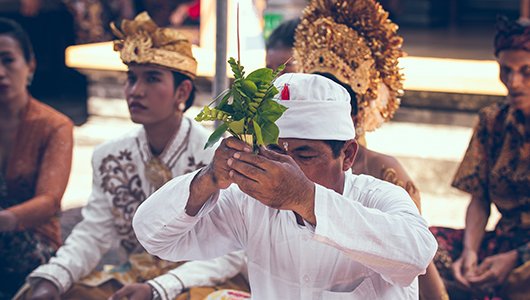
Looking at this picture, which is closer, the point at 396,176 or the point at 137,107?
the point at 396,176

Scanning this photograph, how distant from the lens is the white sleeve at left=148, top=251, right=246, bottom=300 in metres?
3.33

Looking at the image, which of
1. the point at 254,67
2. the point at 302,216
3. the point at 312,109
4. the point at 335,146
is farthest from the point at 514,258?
the point at 254,67

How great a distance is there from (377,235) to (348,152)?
1.33 feet

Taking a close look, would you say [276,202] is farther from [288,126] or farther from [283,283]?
[283,283]

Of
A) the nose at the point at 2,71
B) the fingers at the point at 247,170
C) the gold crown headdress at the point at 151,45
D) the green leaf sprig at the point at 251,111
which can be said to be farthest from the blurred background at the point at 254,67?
the fingers at the point at 247,170

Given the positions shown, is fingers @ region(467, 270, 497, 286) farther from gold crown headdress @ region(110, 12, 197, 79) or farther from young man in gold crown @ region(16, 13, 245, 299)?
gold crown headdress @ region(110, 12, 197, 79)

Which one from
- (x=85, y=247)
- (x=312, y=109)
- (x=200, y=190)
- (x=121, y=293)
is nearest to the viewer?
(x=200, y=190)

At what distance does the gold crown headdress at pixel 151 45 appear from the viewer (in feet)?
12.1

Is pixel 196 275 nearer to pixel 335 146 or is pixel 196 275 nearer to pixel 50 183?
pixel 50 183

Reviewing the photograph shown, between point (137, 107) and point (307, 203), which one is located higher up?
point (307, 203)

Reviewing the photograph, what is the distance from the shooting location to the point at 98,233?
3725mm

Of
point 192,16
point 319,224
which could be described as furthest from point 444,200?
point 192,16

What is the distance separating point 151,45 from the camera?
3.70 metres

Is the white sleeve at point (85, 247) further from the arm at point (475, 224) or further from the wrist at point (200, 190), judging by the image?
the arm at point (475, 224)
